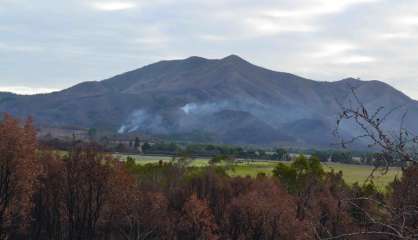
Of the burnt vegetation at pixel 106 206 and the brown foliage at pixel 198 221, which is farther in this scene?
the brown foliage at pixel 198 221

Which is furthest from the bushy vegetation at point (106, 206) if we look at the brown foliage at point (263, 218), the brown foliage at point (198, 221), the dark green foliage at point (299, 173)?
the dark green foliage at point (299, 173)

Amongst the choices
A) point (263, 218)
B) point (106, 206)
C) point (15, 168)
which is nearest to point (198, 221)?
point (263, 218)

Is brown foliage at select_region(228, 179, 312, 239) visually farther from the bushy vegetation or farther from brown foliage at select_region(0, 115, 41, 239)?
brown foliage at select_region(0, 115, 41, 239)

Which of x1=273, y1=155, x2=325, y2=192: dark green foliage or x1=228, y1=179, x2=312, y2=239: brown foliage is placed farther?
x1=273, y1=155, x2=325, y2=192: dark green foliage

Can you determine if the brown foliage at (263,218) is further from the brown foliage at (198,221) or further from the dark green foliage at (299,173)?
the dark green foliage at (299,173)

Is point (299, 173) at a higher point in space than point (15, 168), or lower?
lower

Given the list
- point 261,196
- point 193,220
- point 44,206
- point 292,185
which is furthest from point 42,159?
point 292,185

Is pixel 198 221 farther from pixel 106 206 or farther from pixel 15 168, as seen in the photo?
pixel 15 168

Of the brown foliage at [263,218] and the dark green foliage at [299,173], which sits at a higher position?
the dark green foliage at [299,173]

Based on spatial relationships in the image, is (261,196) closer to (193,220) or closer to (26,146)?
(193,220)

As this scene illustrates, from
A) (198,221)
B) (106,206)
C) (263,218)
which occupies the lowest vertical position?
(198,221)

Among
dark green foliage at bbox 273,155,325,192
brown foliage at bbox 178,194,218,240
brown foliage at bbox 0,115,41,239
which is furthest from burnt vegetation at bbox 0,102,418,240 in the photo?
dark green foliage at bbox 273,155,325,192

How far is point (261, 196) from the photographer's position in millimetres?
76062

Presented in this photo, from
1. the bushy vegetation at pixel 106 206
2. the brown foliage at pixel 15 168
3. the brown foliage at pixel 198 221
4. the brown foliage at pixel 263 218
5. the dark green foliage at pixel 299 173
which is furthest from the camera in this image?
the dark green foliage at pixel 299 173
